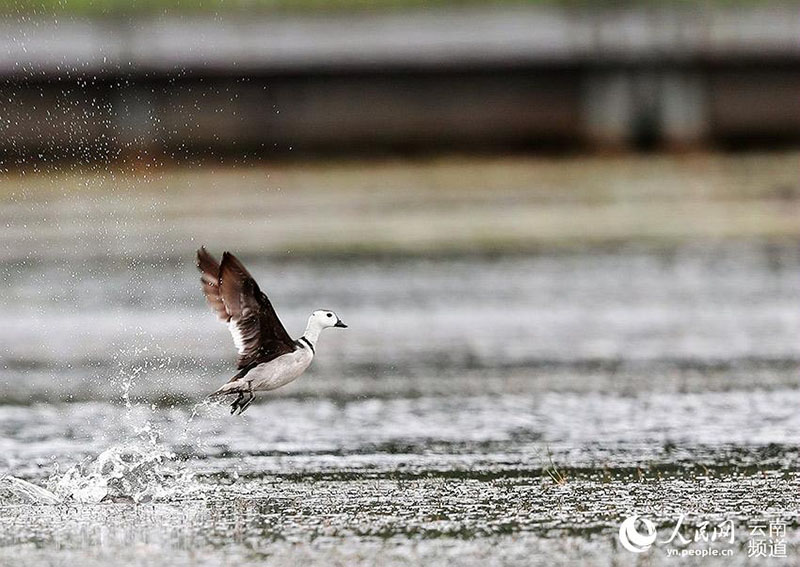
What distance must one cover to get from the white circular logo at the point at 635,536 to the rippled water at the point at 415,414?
0.15 feet

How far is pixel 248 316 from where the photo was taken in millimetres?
6156

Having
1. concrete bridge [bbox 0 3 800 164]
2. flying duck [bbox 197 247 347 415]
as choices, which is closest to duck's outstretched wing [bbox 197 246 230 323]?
flying duck [bbox 197 247 347 415]

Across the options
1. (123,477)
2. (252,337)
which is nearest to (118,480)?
(123,477)

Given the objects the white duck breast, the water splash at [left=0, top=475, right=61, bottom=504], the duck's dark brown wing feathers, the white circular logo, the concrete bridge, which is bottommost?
the white circular logo

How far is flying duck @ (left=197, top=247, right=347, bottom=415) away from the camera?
19.8 ft

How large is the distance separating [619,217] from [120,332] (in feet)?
19.0

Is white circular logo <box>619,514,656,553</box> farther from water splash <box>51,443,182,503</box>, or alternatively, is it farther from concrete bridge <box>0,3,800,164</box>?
concrete bridge <box>0,3,800,164</box>

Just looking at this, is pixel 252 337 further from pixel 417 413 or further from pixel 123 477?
pixel 417 413

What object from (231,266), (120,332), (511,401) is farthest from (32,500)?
(120,332)

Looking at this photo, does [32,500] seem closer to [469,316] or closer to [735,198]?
[469,316]

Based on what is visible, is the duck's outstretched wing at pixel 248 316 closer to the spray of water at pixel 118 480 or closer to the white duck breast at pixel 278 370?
the white duck breast at pixel 278 370

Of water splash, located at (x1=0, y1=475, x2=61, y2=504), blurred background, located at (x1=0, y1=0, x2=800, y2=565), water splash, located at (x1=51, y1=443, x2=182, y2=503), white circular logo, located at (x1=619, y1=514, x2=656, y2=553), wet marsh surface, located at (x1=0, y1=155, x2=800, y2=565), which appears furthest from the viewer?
blurred background, located at (x1=0, y1=0, x2=800, y2=565)

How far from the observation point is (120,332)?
10.6m

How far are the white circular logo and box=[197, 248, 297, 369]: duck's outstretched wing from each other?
145 cm
